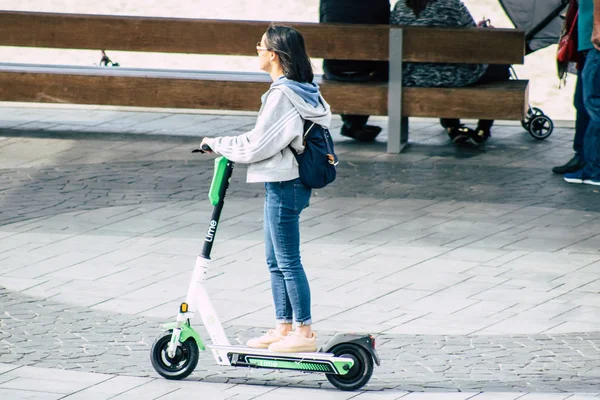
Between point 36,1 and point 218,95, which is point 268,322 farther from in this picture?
point 36,1

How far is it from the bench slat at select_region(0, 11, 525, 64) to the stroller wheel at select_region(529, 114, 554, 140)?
99 cm

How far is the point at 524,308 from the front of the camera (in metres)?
6.54

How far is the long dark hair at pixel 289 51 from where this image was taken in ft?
17.3

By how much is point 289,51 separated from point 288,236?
32.3 inches

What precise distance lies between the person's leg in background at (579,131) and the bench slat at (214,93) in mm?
635

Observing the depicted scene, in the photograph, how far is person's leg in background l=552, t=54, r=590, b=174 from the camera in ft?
32.4

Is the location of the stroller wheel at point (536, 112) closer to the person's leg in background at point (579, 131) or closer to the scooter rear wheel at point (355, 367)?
the person's leg in background at point (579, 131)

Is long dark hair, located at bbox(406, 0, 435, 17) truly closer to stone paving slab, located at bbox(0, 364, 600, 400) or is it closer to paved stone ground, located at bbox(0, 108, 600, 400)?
paved stone ground, located at bbox(0, 108, 600, 400)

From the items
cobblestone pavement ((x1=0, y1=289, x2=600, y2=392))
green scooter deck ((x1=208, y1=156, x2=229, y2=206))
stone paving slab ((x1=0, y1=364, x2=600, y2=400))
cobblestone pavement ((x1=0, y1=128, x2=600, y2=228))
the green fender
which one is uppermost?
green scooter deck ((x1=208, y1=156, x2=229, y2=206))

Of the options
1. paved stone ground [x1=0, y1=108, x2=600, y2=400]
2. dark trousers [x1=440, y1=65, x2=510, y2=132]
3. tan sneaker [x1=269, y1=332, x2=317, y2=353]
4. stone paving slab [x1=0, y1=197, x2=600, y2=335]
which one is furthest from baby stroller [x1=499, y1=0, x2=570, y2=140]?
tan sneaker [x1=269, y1=332, x2=317, y2=353]

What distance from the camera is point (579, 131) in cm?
1000

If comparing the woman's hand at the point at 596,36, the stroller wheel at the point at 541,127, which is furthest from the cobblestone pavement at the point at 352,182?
the woman's hand at the point at 596,36

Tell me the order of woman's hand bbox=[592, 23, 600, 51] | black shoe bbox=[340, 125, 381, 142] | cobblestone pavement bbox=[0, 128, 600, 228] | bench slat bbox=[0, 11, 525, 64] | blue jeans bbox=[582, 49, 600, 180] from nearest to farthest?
1. woman's hand bbox=[592, 23, 600, 51]
2. cobblestone pavement bbox=[0, 128, 600, 228]
3. blue jeans bbox=[582, 49, 600, 180]
4. bench slat bbox=[0, 11, 525, 64]
5. black shoe bbox=[340, 125, 381, 142]

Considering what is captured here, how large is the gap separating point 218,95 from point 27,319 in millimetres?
5240
